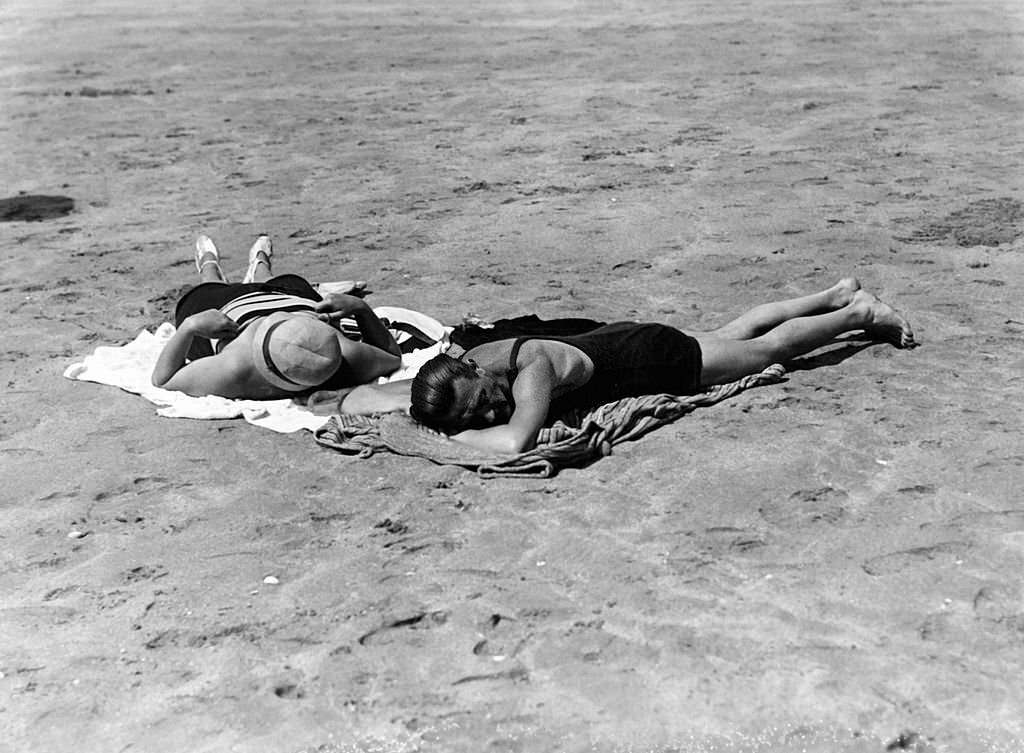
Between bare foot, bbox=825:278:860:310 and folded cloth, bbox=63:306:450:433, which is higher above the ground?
bare foot, bbox=825:278:860:310

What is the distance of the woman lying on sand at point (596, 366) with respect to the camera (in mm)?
5000

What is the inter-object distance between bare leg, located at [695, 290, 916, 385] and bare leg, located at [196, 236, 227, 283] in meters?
2.83

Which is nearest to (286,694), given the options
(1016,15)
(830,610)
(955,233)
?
(830,610)

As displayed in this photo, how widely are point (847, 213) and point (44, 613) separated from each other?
5.49m

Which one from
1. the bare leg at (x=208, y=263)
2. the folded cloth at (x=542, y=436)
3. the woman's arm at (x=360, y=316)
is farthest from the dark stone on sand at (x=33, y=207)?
the folded cloth at (x=542, y=436)

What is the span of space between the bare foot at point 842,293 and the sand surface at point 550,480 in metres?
0.29

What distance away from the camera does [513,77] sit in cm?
1227

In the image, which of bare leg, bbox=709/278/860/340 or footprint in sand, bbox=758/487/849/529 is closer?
footprint in sand, bbox=758/487/849/529

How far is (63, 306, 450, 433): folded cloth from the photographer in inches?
217

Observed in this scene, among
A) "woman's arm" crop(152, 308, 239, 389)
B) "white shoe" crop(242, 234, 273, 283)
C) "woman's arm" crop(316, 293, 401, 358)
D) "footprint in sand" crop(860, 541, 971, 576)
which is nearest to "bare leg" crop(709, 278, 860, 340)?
"woman's arm" crop(316, 293, 401, 358)

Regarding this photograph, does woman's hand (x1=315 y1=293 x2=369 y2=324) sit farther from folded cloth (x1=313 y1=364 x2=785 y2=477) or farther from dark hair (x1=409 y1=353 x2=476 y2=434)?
dark hair (x1=409 y1=353 x2=476 y2=434)

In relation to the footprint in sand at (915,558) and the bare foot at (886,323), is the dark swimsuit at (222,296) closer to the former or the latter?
the bare foot at (886,323)

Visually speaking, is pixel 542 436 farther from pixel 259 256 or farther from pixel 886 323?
pixel 259 256

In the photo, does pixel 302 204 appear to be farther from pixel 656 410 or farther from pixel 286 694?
pixel 286 694
